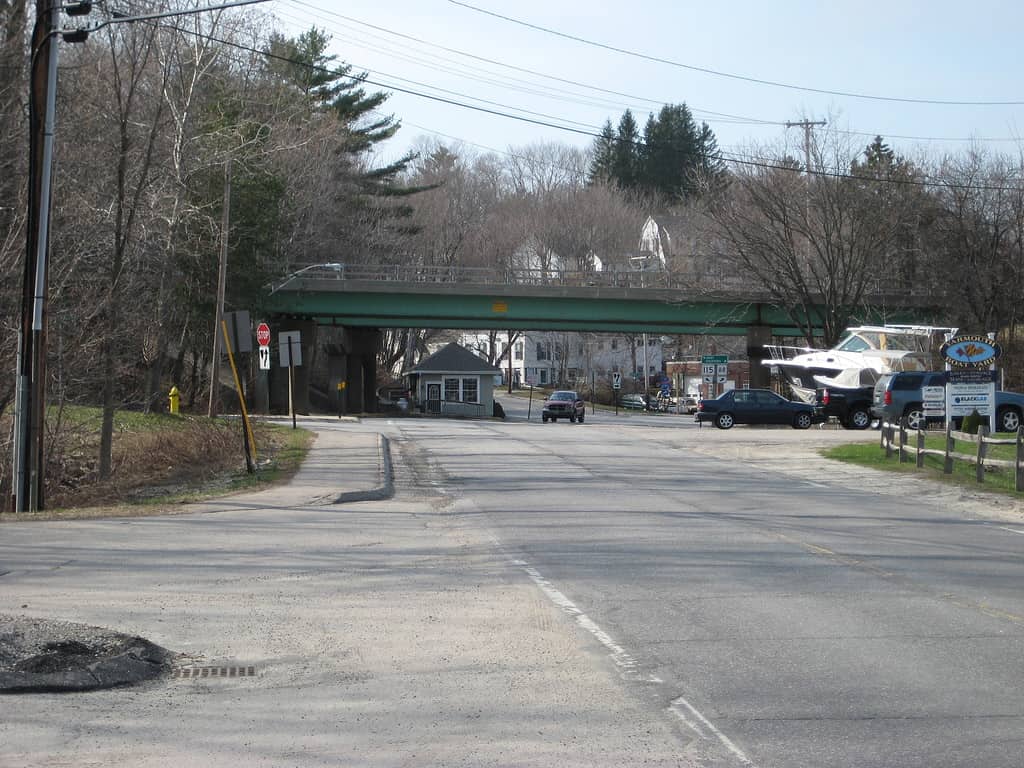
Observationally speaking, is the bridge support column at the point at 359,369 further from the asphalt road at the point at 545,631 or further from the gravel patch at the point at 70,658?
the gravel patch at the point at 70,658

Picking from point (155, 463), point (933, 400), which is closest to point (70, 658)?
point (155, 463)

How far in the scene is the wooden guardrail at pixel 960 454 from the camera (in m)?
20.1

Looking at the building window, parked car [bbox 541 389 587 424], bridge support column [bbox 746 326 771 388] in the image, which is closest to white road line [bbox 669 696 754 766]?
bridge support column [bbox 746 326 771 388]

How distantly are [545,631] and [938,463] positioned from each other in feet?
60.1

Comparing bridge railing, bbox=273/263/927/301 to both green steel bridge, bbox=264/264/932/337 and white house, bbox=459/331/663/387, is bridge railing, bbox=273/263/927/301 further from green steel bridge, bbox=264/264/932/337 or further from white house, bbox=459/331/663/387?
white house, bbox=459/331/663/387

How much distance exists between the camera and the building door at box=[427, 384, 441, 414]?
72000mm

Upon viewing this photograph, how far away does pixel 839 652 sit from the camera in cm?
811

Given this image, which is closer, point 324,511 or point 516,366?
point 324,511

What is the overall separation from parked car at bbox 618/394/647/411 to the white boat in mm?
42240

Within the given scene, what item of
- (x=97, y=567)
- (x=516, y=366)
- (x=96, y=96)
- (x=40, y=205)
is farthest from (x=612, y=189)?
(x=97, y=567)

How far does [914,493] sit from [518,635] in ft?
45.9

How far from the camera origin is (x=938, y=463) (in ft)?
81.3

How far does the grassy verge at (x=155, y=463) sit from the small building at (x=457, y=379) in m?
40.6

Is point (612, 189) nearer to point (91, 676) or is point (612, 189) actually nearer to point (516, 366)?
point (516, 366)
